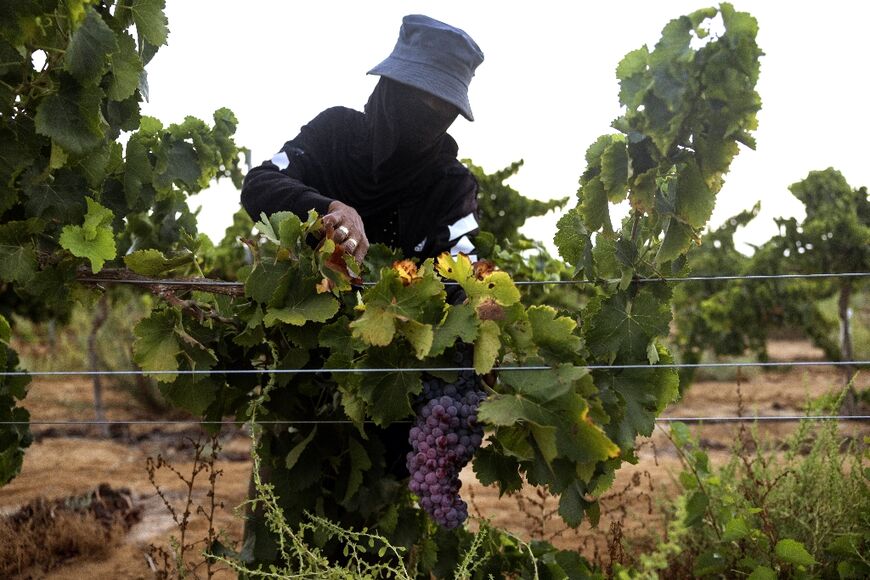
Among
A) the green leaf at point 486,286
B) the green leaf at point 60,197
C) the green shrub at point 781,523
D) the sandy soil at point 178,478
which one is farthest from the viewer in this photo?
the sandy soil at point 178,478

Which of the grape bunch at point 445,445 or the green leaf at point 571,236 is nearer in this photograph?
the grape bunch at point 445,445

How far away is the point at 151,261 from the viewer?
7.06 feet

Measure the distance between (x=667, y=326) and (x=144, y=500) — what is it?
3609 millimetres

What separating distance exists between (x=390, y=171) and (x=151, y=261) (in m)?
0.76

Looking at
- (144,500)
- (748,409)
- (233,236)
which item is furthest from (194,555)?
(748,409)

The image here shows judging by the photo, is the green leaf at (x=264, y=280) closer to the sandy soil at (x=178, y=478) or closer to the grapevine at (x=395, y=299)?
the grapevine at (x=395, y=299)

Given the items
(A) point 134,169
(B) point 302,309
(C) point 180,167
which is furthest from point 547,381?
(C) point 180,167

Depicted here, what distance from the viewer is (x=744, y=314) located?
7996 mm

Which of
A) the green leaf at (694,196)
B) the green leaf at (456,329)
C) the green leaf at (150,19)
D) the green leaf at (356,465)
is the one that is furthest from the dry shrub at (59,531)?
the green leaf at (694,196)

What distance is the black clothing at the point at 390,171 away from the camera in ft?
8.12

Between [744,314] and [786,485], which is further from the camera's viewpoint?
[744,314]

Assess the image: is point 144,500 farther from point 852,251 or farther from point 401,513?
point 852,251

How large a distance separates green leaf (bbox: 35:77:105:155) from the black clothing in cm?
52

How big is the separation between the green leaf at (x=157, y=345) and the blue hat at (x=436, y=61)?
869 mm
